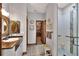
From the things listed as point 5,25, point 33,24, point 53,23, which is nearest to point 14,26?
point 5,25

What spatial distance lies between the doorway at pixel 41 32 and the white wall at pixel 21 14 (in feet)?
0.70

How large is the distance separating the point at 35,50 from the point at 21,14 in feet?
2.22

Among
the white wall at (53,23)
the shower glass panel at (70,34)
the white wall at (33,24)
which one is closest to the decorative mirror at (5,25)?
the white wall at (33,24)

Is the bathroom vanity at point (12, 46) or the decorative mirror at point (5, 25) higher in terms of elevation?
the decorative mirror at point (5, 25)

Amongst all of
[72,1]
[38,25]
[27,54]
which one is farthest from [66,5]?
[27,54]

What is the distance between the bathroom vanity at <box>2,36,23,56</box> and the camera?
2186mm

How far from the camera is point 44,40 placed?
228 cm

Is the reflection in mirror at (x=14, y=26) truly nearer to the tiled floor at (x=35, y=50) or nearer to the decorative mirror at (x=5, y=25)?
the decorative mirror at (x=5, y=25)

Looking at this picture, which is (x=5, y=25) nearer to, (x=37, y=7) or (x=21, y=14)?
(x=21, y=14)

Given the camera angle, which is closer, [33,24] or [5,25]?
[5,25]

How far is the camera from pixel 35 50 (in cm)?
231

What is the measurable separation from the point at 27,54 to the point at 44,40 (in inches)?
15.0

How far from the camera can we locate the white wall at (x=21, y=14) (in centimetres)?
223

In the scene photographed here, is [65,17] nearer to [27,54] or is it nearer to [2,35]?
[27,54]
